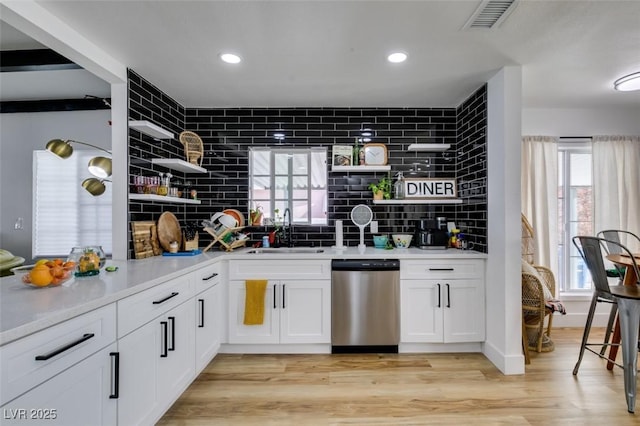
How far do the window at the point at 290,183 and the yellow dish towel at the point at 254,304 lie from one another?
0.92 meters

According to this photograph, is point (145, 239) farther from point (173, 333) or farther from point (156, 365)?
point (156, 365)

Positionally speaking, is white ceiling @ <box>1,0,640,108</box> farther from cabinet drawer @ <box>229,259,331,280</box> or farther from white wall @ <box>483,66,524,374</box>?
cabinet drawer @ <box>229,259,331,280</box>

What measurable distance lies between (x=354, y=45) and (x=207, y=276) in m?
1.99

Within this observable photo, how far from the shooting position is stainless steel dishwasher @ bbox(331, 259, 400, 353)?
2.69 meters

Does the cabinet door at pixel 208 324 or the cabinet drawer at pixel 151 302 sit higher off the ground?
the cabinet drawer at pixel 151 302

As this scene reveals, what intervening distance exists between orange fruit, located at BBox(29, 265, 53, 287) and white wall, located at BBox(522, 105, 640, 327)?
4.23m

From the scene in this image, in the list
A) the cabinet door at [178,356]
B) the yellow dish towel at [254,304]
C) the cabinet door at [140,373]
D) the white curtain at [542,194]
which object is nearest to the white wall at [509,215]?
the white curtain at [542,194]

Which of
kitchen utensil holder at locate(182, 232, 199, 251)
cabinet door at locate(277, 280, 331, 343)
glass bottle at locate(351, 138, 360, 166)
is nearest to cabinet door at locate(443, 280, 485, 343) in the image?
cabinet door at locate(277, 280, 331, 343)

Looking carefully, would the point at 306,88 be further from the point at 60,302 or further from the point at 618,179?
the point at 618,179

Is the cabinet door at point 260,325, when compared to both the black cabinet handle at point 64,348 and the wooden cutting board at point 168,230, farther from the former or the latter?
the black cabinet handle at point 64,348

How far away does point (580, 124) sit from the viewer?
347cm

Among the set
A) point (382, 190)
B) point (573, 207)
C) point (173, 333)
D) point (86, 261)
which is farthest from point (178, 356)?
point (573, 207)

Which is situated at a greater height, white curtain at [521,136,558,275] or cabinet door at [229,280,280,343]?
white curtain at [521,136,558,275]

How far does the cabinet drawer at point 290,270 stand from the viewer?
273 cm
